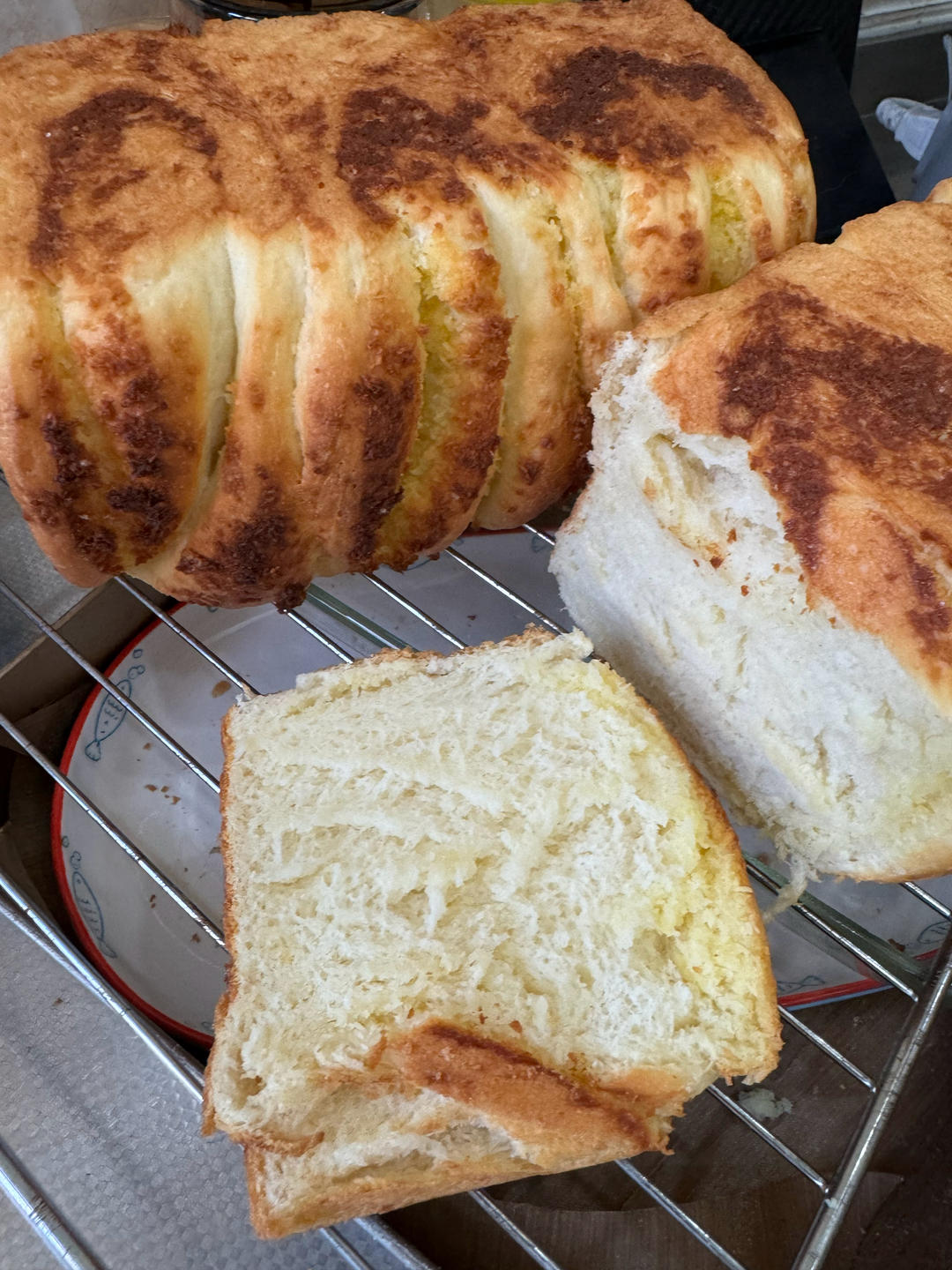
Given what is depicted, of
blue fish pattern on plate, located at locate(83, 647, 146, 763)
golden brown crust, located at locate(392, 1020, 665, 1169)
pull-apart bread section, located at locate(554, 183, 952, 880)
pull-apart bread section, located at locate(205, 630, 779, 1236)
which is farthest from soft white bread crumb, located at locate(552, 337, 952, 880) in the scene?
blue fish pattern on plate, located at locate(83, 647, 146, 763)

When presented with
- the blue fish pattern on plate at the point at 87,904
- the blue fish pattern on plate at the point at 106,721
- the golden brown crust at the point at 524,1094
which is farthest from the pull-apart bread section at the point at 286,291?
the golden brown crust at the point at 524,1094

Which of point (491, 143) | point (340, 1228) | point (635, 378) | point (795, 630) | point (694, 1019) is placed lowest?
point (340, 1228)

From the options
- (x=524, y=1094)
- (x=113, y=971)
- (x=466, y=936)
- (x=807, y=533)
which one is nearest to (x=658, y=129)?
(x=807, y=533)

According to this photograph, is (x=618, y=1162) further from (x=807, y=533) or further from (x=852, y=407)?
(x=852, y=407)

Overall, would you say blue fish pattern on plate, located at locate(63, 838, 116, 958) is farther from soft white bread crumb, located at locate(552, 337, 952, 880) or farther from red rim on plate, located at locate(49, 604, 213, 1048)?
soft white bread crumb, located at locate(552, 337, 952, 880)

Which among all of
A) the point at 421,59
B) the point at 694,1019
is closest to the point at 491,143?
the point at 421,59

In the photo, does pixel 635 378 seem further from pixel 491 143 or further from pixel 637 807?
pixel 637 807
